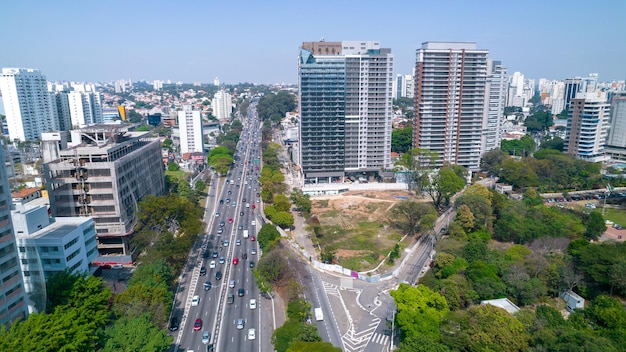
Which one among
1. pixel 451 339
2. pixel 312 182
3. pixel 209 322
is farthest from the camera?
pixel 312 182

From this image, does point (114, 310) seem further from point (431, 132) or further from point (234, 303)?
point (431, 132)

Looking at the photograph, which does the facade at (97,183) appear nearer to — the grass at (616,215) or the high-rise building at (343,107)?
the high-rise building at (343,107)

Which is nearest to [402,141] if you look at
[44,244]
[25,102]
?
[44,244]

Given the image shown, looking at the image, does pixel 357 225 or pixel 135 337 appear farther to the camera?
pixel 357 225

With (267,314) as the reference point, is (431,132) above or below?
above

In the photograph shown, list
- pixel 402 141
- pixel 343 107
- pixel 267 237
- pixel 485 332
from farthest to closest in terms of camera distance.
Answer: pixel 402 141 → pixel 343 107 → pixel 267 237 → pixel 485 332

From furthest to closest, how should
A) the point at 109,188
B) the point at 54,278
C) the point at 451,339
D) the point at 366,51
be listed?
the point at 366,51 < the point at 109,188 < the point at 54,278 < the point at 451,339

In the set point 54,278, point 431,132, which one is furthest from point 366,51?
point 54,278

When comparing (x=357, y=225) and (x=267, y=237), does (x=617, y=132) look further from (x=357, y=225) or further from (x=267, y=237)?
(x=267, y=237)
